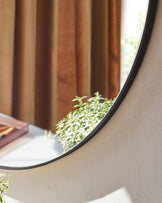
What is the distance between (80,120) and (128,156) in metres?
0.10

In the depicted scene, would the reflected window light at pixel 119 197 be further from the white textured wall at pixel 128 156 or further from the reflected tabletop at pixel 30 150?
the reflected tabletop at pixel 30 150

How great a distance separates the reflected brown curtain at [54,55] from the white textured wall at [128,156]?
5 centimetres

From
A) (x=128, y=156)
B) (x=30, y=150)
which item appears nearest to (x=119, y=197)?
(x=128, y=156)

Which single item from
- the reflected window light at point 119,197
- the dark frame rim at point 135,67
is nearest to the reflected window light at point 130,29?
the dark frame rim at point 135,67

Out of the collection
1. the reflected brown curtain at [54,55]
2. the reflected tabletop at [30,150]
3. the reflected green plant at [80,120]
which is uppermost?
the reflected brown curtain at [54,55]

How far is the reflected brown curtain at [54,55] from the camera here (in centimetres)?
47

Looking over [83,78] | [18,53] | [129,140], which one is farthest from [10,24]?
[129,140]

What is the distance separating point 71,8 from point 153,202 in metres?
0.32

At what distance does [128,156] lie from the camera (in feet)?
1.60

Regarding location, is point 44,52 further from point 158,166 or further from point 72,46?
point 158,166

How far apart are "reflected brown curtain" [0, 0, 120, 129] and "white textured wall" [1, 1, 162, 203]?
0.15ft

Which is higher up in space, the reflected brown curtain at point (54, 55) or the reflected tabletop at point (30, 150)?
the reflected brown curtain at point (54, 55)

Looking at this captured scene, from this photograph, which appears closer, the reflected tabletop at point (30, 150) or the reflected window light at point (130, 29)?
the reflected window light at point (130, 29)

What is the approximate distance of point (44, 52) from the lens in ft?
1.71
